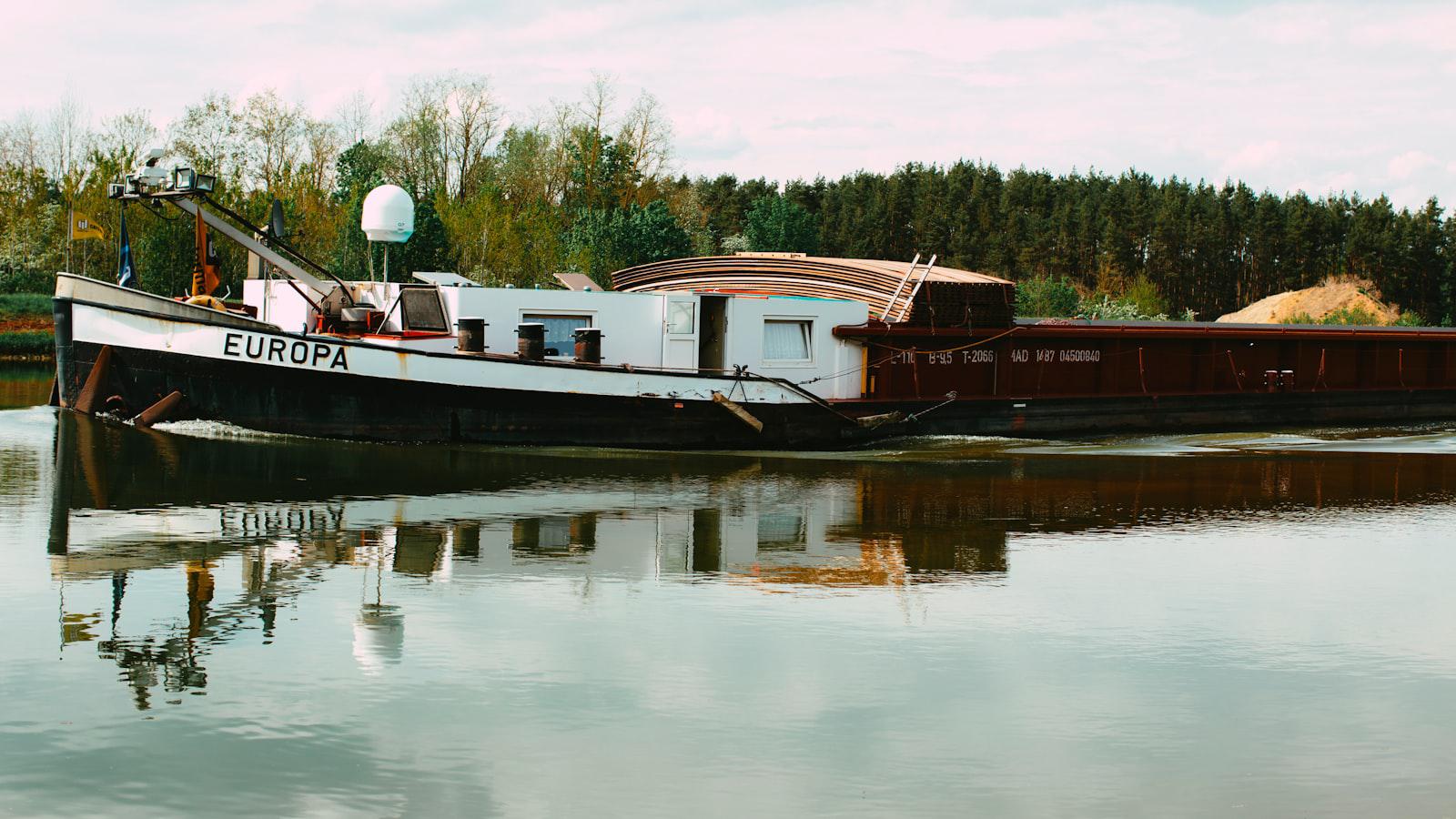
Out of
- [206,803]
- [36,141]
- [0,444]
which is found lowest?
[206,803]

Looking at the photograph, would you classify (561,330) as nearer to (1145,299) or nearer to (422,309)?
(422,309)

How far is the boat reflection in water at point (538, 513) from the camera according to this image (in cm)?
1127

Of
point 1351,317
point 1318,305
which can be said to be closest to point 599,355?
point 1351,317

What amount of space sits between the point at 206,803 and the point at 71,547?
22.2ft

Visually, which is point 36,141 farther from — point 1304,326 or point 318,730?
point 318,730

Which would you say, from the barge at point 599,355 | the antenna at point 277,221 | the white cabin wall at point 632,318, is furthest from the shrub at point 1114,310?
the antenna at point 277,221

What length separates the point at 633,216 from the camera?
2080 inches

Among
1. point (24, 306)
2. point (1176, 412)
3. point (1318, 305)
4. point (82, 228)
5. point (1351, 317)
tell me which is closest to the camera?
point (82, 228)

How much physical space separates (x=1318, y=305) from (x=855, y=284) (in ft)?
194

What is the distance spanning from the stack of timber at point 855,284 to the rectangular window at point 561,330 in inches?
110

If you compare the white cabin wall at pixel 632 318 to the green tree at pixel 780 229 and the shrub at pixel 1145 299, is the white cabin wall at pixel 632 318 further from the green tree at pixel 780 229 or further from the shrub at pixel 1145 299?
the shrub at pixel 1145 299

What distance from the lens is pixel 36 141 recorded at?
6316 cm

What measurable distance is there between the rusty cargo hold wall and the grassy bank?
108 feet

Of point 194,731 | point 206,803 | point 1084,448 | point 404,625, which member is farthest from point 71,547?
point 1084,448
